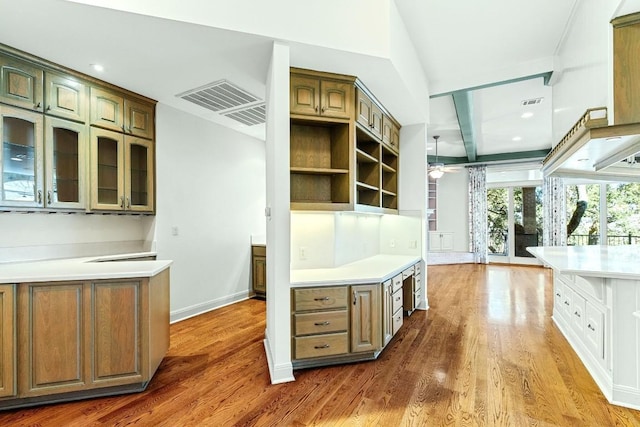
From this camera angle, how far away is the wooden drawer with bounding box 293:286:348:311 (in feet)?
8.89

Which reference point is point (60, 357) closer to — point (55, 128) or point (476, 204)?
point (55, 128)

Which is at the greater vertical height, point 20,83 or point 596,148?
point 20,83

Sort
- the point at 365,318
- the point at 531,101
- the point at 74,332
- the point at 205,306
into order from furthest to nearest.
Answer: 1. the point at 531,101
2. the point at 205,306
3. the point at 365,318
4. the point at 74,332

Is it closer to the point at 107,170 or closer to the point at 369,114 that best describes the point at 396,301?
the point at 369,114

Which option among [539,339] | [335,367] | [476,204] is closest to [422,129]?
[539,339]

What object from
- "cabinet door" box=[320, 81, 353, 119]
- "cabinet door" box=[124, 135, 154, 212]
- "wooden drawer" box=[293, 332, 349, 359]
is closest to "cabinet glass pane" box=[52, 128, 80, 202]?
"cabinet door" box=[124, 135, 154, 212]

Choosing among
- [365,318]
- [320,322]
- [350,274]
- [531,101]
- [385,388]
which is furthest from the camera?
[531,101]

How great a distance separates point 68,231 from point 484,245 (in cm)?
914

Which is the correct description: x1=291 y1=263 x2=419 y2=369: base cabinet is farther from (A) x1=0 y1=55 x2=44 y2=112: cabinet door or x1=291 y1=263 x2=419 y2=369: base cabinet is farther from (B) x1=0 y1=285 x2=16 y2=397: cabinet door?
(A) x1=0 y1=55 x2=44 y2=112: cabinet door

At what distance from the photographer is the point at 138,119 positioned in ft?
11.8

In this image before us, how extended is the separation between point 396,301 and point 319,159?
1.71 metres

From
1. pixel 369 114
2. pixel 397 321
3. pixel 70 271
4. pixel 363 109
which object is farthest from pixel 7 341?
pixel 369 114

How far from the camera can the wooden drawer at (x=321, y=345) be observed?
106 inches

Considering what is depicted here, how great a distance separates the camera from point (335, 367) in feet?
9.23
